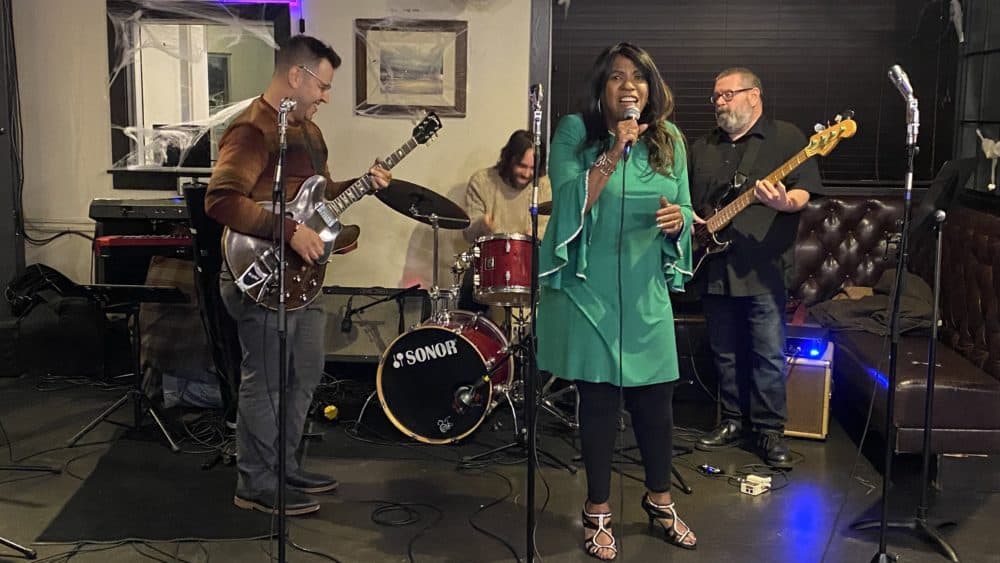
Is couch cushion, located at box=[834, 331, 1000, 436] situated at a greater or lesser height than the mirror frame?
lesser

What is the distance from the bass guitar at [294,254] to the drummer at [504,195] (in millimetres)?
1386

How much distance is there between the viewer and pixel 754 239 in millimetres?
4051

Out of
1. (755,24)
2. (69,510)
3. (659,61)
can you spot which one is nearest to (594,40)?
(659,61)

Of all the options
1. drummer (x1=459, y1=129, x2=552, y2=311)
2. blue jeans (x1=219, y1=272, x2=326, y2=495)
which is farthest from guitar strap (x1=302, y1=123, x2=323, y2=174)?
drummer (x1=459, y1=129, x2=552, y2=311)

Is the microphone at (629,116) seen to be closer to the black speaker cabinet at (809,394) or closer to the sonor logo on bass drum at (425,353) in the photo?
the sonor logo on bass drum at (425,353)

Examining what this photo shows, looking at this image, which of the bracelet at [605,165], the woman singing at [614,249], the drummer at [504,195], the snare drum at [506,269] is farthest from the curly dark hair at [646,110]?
the drummer at [504,195]

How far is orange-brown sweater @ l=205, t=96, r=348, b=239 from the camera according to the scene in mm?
3150

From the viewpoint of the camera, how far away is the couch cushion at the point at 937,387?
3660mm

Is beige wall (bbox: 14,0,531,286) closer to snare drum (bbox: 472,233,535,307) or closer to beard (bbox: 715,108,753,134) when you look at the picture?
snare drum (bbox: 472,233,535,307)

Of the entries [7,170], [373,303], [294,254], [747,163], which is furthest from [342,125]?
[747,163]

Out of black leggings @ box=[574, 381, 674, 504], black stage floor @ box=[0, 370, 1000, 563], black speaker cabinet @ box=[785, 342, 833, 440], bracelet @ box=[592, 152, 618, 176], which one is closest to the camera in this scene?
bracelet @ box=[592, 152, 618, 176]

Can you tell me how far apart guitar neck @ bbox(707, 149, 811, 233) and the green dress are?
3.53ft

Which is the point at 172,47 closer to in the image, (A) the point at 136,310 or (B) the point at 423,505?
(A) the point at 136,310

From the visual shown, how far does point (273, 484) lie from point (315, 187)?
1.07m
